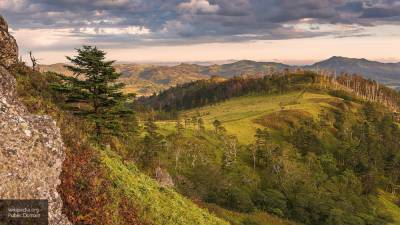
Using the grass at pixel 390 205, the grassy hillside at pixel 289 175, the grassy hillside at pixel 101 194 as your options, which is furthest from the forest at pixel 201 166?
the grass at pixel 390 205

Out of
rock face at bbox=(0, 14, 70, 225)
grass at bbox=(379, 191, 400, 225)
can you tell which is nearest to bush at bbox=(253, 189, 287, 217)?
grass at bbox=(379, 191, 400, 225)

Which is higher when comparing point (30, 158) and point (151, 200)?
point (30, 158)

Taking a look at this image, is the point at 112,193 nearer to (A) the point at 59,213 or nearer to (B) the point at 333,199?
(A) the point at 59,213

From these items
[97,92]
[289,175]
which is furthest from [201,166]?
[97,92]

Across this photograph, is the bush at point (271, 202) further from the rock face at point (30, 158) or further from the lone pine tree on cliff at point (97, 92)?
the rock face at point (30, 158)

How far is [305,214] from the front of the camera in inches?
4424

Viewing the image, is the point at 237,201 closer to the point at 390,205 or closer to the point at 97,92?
the point at 97,92

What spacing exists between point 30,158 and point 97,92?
2330 cm

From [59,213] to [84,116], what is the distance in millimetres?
23217

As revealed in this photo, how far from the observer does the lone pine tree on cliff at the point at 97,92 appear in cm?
3891

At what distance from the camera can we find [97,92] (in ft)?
132

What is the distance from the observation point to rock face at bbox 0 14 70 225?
54.4ft

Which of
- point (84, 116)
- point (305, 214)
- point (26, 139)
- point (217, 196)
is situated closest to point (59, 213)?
point (26, 139)

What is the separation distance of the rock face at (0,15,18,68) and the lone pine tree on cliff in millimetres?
5067
